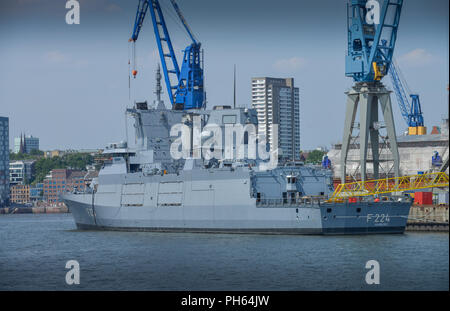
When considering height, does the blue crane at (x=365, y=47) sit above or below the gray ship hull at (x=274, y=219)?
above

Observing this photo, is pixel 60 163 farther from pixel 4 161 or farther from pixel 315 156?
pixel 315 156

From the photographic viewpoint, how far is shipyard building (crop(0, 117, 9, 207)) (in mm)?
95750

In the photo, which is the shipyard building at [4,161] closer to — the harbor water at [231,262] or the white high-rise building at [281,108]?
the white high-rise building at [281,108]

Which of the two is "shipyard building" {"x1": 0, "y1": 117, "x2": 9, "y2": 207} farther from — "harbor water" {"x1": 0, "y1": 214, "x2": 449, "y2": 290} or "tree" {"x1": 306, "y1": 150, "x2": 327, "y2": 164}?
"harbor water" {"x1": 0, "y1": 214, "x2": 449, "y2": 290}

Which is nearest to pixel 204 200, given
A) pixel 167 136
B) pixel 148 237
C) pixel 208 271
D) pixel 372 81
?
pixel 148 237

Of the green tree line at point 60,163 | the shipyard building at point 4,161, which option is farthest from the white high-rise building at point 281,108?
the shipyard building at point 4,161

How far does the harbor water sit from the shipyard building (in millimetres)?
57448

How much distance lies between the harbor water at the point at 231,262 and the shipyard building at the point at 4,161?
57.4 m

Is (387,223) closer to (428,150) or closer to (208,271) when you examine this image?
(208,271)

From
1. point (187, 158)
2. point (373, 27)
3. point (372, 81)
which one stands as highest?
point (373, 27)

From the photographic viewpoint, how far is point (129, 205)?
1871 inches

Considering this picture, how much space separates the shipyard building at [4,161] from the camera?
9575 centimetres
